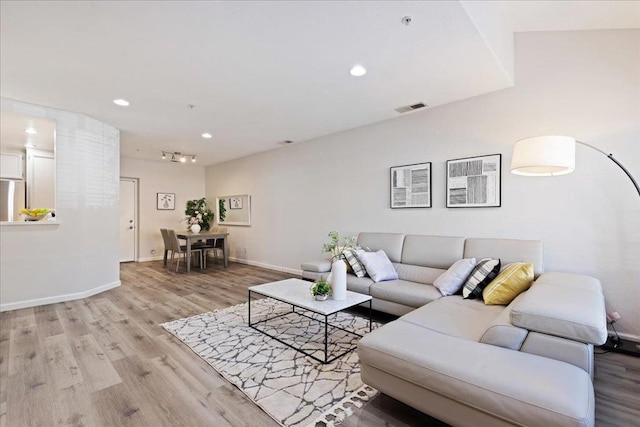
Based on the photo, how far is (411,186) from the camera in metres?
3.88

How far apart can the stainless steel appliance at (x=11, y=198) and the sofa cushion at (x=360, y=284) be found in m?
6.42

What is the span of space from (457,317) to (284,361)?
4.66 ft

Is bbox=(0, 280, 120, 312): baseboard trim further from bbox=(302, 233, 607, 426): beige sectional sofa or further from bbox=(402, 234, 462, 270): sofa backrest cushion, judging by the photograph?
bbox=(402, 234, 462, 270): sofa backrest cushion

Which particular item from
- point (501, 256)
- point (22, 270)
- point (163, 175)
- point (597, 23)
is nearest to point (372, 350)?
point (501, 256)

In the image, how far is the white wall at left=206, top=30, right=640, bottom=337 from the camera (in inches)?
101

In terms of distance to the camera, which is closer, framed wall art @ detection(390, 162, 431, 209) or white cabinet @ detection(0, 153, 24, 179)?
framed wall art @ detection(390, 162, 431, 209)

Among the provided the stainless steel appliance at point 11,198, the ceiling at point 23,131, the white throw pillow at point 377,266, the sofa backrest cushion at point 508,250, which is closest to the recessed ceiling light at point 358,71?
the white throw pillow at point 377,266

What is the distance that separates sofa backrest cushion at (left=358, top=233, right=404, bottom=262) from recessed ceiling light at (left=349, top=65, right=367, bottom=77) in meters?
2.06

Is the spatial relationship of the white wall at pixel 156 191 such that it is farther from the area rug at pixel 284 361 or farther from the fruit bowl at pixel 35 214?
the area rug at pixel 284 361

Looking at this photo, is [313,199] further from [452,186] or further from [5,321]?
[5,321]

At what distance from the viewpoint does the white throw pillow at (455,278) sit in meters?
2.86

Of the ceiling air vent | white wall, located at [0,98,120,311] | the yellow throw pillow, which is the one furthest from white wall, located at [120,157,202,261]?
the yellow throw pillow

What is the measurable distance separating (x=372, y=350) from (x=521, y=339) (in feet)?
2.68

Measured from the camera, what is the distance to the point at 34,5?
1.89m
